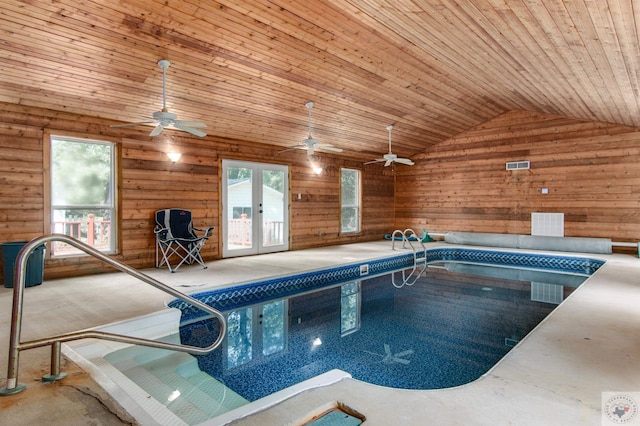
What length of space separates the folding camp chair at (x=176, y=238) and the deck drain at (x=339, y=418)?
4.51 m

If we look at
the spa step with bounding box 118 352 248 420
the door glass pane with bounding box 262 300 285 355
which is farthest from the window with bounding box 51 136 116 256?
the spa step with bounding box 118 352 248 420

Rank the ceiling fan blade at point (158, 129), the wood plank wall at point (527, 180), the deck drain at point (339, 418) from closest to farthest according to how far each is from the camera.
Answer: the deck drain at point (339, 418) → the ceiling fan blade at point (158, 129) → the wood plank wall at point (527, 180)

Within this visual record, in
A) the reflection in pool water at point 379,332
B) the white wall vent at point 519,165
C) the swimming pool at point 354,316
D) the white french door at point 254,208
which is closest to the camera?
the reflection in pool water at point 379,332

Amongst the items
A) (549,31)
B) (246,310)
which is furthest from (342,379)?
(549,31)

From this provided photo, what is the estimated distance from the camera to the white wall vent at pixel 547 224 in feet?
28.2

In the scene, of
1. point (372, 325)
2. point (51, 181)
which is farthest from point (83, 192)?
point (372, 325)

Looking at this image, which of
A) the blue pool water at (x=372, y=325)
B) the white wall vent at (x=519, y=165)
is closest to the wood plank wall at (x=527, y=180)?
the white wall vent at (x=519, y=165)

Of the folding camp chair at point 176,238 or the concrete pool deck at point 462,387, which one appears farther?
the folding camp chair at point 176,238

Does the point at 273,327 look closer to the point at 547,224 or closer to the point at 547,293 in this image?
the point at 547,293

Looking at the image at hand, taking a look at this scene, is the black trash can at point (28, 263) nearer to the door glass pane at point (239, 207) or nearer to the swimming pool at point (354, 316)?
the swimming pool at point (354, 316)

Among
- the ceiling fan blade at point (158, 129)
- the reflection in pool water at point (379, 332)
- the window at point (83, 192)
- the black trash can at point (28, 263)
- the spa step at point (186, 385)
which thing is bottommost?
the spa step at point (186, 385)

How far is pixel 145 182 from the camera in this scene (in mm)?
6246

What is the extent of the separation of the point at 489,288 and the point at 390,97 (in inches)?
144

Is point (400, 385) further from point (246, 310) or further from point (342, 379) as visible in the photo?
point (246, 310)
